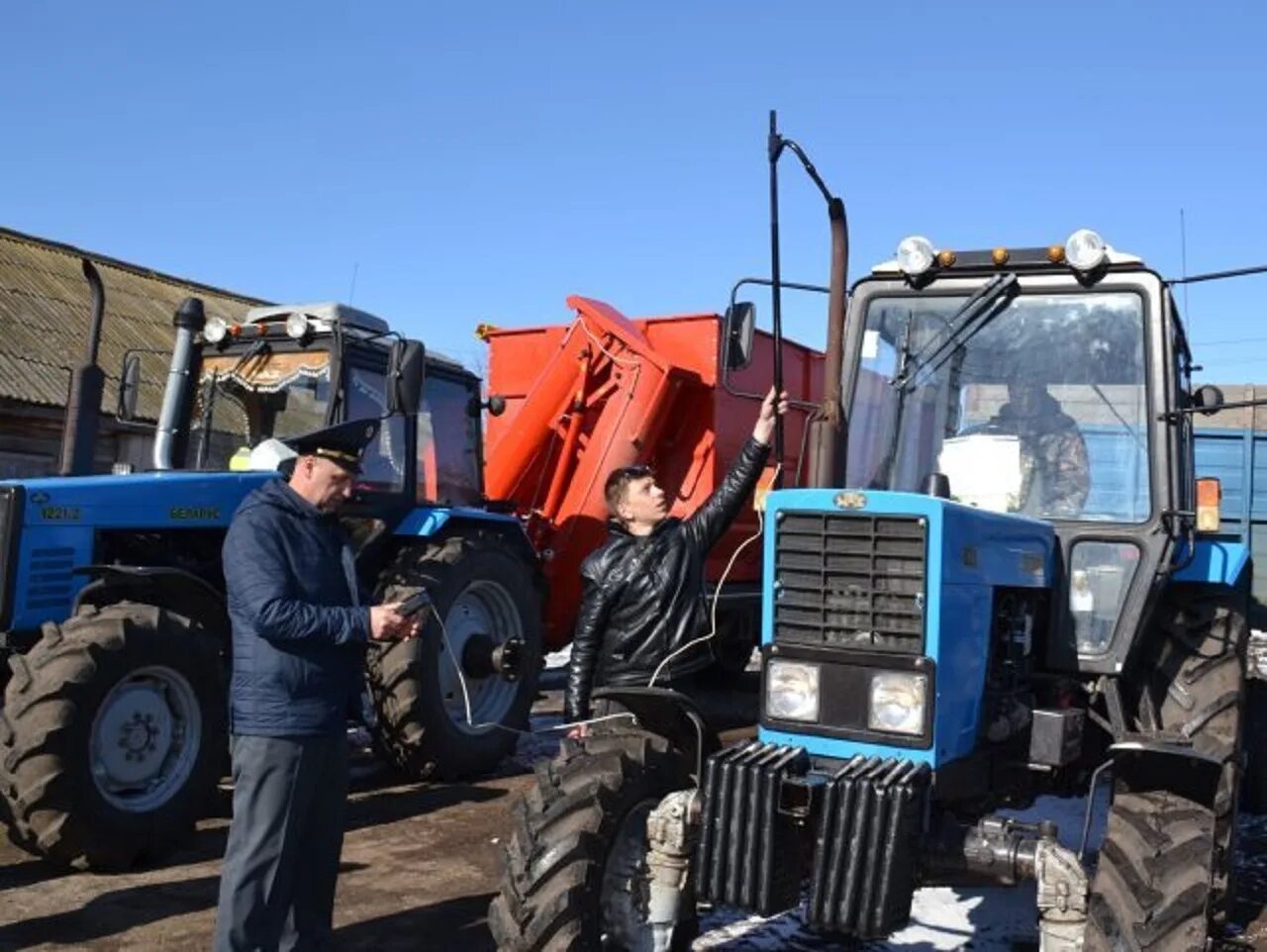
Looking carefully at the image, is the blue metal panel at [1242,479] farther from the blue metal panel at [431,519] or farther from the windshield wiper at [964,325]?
the windshield wiper at [964,325]

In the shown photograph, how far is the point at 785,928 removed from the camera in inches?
183

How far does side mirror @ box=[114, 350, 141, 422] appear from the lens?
717 cm

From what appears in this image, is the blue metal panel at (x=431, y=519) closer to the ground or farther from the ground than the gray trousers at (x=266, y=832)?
farther from the ground

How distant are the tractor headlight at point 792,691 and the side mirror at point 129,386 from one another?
4.71 meters

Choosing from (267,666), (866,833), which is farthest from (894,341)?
(267,666)

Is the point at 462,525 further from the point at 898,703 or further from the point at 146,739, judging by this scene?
the point at 898,703

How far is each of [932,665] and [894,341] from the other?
161 cm

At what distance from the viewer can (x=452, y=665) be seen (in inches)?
285

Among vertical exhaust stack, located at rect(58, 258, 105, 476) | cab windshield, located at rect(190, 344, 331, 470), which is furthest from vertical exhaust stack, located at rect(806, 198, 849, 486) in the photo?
vertical exhaust stack, located at rect(58, 258, 105, 476)

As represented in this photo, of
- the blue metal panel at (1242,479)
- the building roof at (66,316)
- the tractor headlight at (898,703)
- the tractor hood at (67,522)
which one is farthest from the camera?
the building roof at (66,316)

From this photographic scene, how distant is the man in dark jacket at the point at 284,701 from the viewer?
353 centimetres

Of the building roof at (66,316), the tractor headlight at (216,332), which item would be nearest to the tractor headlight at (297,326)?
the tractor headlight at (216,332)

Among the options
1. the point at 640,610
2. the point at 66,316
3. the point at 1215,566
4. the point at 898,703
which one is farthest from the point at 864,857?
the point at 66,316

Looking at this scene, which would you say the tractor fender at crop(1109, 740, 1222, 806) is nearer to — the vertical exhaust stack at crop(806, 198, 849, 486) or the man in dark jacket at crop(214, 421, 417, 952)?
the vertical exhaust stack at crop(806, 198, 849, 486)
